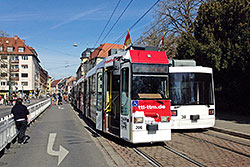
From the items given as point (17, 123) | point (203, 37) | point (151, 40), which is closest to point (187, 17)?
point (151, 40)

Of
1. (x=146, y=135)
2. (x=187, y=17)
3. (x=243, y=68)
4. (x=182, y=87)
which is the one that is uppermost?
(x=187, y=17)

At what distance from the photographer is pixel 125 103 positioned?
7.64 metres

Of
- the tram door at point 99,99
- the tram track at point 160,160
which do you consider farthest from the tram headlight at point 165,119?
the tram door at point 99,99

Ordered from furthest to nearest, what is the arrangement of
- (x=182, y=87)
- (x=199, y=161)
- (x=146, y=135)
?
(x=182, y=87)
(x=146, y=135)
(x=199, y=161)

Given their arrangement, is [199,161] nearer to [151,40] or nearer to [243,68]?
[243,68]

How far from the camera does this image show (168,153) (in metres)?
6.87

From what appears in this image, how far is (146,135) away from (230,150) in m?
2.57

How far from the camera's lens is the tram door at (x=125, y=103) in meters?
7.45

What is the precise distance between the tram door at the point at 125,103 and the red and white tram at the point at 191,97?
3.17 metres

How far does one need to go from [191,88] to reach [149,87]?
3742mm

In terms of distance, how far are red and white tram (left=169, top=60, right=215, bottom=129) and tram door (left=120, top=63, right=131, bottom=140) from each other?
3167mm

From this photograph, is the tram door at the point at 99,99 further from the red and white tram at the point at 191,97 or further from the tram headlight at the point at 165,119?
the red and white tram at the point at 191,97

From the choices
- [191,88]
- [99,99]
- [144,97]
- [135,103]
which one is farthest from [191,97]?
[135,103]

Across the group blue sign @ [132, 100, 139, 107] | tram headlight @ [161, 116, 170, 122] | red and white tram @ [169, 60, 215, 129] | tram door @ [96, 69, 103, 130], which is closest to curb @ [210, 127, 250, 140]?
red and white tram @ [169, 60, 215, 129]
